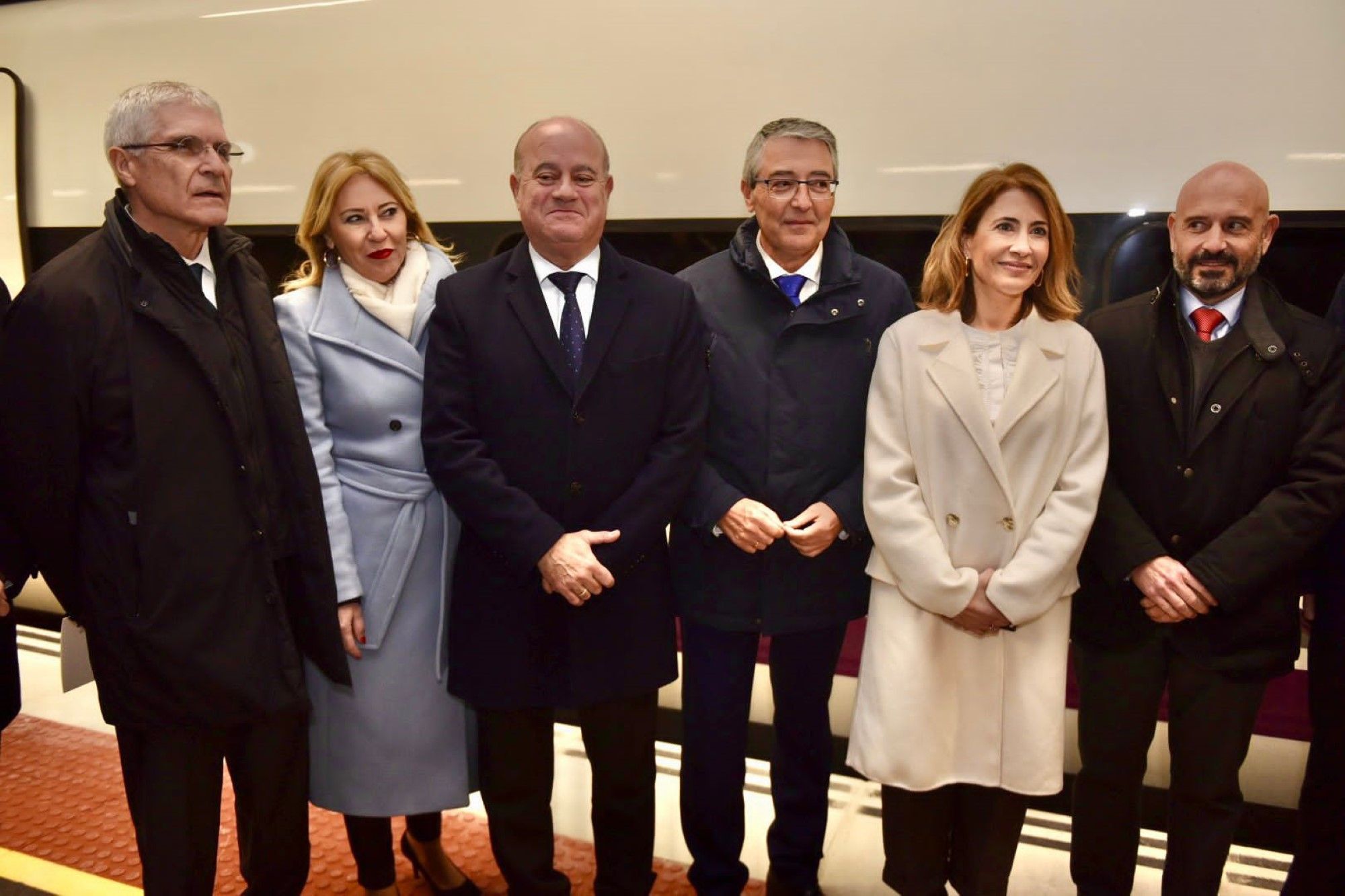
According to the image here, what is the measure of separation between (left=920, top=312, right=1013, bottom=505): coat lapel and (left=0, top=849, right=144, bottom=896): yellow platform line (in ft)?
7.17

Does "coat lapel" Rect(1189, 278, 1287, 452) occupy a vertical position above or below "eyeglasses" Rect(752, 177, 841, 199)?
below

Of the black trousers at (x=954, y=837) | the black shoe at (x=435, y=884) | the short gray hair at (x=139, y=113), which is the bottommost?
the black shoe at (x=435, y=884)

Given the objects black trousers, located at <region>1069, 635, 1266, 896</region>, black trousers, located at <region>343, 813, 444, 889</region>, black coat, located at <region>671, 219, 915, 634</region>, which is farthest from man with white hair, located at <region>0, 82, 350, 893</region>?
black trousers, located at <region>1069, 635, 1266, 896</region>

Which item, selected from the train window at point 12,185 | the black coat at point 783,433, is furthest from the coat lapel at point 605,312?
the train window at point 12,185

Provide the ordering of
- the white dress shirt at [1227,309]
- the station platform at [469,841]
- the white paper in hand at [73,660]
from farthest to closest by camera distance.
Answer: the station platform at [469,841], the white paper in hand at [73,660], the white dress shirt at [1227,309]

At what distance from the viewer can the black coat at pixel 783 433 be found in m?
2.18

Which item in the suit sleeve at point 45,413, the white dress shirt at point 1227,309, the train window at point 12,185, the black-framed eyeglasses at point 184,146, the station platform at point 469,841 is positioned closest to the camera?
the suit sleeve at point 45,413

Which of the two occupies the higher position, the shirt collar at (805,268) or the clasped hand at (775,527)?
the shirt collar at (805,268)

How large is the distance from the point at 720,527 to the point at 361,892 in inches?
49.9

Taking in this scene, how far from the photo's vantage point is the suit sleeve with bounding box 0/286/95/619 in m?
1.77

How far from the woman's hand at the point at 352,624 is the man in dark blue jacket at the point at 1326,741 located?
1.92 m

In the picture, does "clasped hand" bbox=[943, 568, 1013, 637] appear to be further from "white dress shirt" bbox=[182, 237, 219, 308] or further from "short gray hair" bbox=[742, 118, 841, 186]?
"white dress shirt" bbox=[182, 237, 219, 308]

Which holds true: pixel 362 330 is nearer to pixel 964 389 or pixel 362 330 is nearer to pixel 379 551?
pixel 379 551

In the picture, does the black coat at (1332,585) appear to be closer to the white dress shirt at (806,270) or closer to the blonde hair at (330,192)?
the white dress shirt at (806,270)
